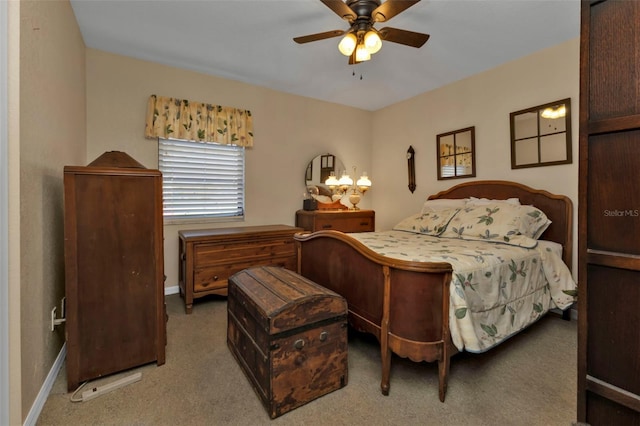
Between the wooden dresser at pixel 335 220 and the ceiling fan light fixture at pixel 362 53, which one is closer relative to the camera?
the ceiling fan light fixture at pixel 362 53

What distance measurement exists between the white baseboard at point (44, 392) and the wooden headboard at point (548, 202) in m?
3.88

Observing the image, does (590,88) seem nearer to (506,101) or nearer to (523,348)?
(523,348)

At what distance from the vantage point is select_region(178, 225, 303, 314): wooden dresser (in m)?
2.77

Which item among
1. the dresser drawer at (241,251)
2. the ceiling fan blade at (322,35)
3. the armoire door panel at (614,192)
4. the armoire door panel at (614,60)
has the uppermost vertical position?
the ceiling fan blade at (322,35)

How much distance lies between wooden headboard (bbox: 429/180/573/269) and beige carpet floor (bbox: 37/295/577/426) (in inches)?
38.3

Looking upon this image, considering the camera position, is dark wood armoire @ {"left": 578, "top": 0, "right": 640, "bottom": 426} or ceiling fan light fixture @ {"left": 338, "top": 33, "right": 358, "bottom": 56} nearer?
dark wood armoire @ {"left": 578, "top": 0, "right": 640, "bottom": 426}

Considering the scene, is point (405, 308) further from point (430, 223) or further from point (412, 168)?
point (412, 168)

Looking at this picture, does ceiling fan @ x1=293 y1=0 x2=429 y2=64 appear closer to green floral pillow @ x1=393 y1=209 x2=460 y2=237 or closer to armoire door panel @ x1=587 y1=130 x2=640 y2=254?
armoire door panel @ x1=587 y1=130 x2=640 y2=254

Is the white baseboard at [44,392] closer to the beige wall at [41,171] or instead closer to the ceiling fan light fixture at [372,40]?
the beige wall at [41,171]

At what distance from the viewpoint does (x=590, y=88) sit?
0.81 meters

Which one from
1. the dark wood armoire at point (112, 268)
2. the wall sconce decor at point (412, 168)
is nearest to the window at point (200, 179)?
the dark wood armoire at point (112, 268)

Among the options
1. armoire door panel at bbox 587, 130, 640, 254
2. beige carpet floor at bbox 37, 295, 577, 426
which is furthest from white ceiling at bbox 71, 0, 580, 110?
beige carpet floor at bbox 37, 295, 577, 426

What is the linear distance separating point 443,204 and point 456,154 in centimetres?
70

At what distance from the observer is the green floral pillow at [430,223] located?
114 inches
